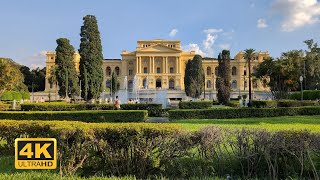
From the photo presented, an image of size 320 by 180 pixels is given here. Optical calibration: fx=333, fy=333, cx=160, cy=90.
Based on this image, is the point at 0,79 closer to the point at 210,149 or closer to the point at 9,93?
the point at 9,93

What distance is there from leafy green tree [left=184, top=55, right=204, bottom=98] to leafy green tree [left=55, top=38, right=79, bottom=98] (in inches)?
783

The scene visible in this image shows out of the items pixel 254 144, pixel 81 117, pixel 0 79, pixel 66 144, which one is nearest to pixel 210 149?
pixel 254 144

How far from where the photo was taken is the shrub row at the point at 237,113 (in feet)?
64.8

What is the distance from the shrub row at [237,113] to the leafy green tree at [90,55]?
2279cm

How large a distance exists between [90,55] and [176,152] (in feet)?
118

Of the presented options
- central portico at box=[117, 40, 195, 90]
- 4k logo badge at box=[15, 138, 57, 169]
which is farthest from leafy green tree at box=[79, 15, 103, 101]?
central portico at box=[117, 40, 195, 90]

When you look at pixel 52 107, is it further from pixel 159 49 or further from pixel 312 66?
pixel 159 49

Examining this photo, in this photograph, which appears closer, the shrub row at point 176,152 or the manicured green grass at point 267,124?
the shrub row at point 176,152

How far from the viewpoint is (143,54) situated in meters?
90.5

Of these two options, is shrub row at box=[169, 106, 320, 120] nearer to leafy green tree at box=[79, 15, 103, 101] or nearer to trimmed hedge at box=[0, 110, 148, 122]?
trimmed hedge at box=[0, 110, 148, 122]

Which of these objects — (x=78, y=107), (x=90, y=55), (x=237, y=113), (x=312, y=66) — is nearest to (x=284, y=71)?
(x=312, y=66)

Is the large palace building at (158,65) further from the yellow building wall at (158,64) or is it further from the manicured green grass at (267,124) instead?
the manicured green grass at (267,124)

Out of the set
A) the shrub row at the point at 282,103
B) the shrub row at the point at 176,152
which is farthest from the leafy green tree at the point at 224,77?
the shrub row at the point at 176,152

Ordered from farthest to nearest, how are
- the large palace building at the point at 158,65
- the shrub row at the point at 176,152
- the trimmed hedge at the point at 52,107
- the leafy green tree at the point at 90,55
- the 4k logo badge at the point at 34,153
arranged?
the large palace building at the point at 158,65
the leafy green tree at the point at 90,55
the trimmed hedge at the point at 52,107
the shrub row at the point at 176,152
the 4k logo badge at the point at 34,153
